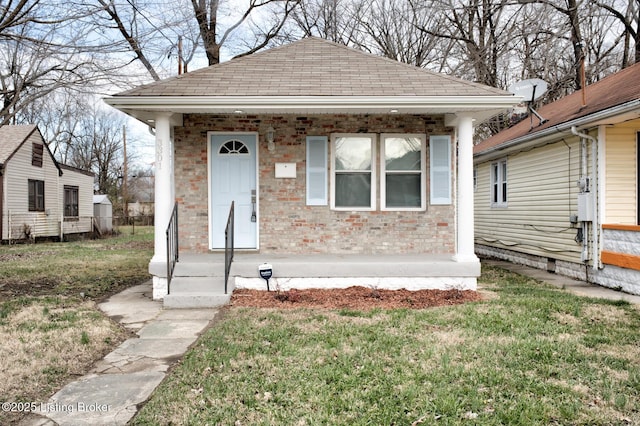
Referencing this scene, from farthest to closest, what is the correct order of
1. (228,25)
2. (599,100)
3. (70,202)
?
(70,202)
(228,25)
(599,100)

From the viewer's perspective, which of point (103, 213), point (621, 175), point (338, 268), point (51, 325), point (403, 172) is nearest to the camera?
point (51, 325)

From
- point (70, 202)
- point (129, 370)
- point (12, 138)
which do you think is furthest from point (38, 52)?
point (70, 202)

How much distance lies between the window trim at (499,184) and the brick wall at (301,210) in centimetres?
→ 509

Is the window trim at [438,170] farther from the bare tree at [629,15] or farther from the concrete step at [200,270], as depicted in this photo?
the bare tree at [629,15]

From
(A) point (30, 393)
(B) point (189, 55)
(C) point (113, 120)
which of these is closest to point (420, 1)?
(B) point (189, 55)

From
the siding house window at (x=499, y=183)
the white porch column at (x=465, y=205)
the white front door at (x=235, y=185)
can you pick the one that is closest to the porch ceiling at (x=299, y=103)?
the white porch column at (x=465, y=205)

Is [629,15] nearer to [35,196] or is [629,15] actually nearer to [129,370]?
[129,370]

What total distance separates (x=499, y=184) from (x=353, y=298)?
7.79 meters

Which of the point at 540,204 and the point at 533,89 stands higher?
the point at 533,89

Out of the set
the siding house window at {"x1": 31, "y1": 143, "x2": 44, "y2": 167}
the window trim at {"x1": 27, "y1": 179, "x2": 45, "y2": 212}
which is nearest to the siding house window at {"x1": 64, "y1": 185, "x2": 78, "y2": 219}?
the window trim at {"x1": 27, "y1": 179, "x2": 45, "y2": 212}

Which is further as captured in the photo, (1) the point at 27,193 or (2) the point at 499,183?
(1) the point at 27,193

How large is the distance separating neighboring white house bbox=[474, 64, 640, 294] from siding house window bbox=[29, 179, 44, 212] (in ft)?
58.4

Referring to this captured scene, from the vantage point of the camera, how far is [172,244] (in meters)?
6.98

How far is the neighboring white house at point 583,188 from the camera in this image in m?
7.69
